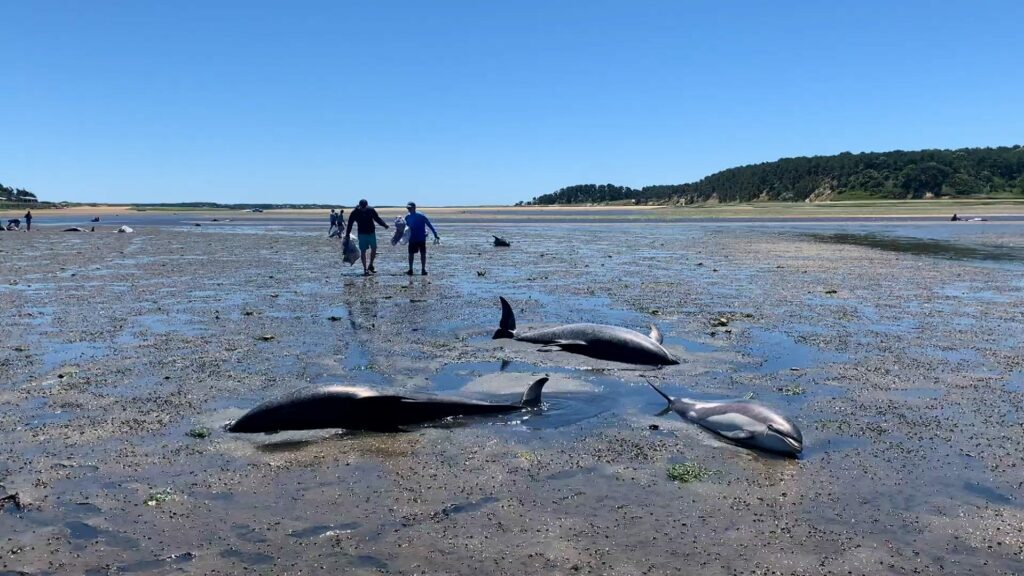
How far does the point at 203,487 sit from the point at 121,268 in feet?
69.1

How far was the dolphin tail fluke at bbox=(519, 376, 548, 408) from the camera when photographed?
8086 mm

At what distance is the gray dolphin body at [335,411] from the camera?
742cm

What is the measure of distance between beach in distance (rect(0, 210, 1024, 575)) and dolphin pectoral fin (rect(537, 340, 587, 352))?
15 centimetres

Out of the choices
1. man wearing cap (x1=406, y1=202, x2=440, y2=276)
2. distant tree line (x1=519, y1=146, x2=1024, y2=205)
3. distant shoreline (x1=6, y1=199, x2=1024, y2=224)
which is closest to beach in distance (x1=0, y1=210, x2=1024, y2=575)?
man wearing cap (x1=406, y1=202, x2=440, y2=276)

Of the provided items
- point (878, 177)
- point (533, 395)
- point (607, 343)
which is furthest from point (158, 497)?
point (878, 177)

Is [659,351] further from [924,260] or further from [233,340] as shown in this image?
[924,260]

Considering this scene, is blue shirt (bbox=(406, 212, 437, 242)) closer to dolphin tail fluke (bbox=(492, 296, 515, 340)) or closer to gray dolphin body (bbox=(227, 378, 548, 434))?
dolphin tail fluke (bbox=(492, 296, 515, 340))

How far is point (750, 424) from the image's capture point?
22.9 ft

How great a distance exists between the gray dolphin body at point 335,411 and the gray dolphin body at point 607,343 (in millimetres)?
3542

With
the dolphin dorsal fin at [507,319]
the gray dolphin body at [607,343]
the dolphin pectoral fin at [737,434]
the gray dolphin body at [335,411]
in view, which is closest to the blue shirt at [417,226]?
the dolphin dorsal fin at [507,319]

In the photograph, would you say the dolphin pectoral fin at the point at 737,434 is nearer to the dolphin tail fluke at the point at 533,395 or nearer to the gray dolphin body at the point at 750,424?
the gray dolphin body at the point at 750,424

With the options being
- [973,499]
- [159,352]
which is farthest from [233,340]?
[973,499]

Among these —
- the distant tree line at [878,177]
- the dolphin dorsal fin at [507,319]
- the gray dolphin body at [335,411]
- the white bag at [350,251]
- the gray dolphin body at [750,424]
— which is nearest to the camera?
the gray dolphin body at [750,424]

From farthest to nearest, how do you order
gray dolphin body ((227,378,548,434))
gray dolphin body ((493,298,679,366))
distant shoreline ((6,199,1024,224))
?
distant shoreline ((6,199,1024,224)) → gray dolphin body ((493,298,679,366)) → gray dolphin body ((227,378,548,434))
